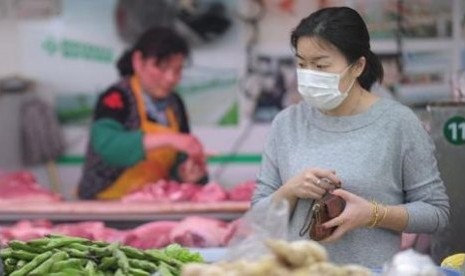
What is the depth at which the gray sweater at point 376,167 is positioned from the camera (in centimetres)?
337

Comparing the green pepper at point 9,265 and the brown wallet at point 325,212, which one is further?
the brown wallet at point 325,212

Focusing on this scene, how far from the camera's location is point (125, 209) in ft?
18.2

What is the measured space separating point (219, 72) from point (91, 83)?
0.88 m

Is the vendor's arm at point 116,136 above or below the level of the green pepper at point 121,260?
below

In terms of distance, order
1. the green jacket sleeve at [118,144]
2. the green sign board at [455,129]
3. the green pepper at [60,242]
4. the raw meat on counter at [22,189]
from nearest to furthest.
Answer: the green pepper at [60,242] → the green sign board at [455,129] → the raw meat on counter at [22,189] → the green jacket sleeve at [118,144]

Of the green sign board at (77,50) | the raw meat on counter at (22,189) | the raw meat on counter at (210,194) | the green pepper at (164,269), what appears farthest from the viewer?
the green sign board at (77,50)

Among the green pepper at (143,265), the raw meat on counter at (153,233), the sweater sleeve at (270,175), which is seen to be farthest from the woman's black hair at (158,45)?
the green pepper at (143,265)

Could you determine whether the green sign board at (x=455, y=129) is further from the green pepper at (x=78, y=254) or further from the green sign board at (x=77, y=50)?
the green sign board at (x=77, y=50)

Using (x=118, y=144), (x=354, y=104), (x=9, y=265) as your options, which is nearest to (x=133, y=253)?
(x=9, y=265)

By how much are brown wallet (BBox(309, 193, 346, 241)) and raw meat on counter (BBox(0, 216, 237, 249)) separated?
1859mm

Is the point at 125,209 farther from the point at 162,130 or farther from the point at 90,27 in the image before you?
the point at 90,27

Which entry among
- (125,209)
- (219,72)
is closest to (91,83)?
(219,72)

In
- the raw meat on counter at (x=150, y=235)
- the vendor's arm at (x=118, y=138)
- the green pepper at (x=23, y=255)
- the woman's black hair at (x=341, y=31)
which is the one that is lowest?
the raw meat on counter at (x=150, y=235)

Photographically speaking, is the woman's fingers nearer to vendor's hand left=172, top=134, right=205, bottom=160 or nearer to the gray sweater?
the gray sweater
